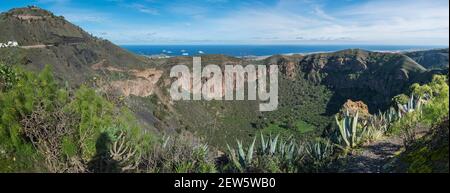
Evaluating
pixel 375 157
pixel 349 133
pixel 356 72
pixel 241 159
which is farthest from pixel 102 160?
pixel 356 72

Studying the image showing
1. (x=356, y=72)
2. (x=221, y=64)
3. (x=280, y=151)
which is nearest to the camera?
(x=280, y=151)

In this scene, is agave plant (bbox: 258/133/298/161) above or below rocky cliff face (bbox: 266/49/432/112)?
above

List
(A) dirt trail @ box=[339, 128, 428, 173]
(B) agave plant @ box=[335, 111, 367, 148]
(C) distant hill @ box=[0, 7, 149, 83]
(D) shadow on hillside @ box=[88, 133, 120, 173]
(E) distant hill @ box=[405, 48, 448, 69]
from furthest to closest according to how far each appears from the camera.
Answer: (E) distant hill @ box=[405, 48, 448, 69]
(C) distant hill @ box=[0, 7, 149, 83]
(B) agave plant @ box=[335, 111, 367, 148]
(A) dirt trail @ box=[339, 128, 428, 173]
(D) shadow on hillside @ box=[88, 133, 120, 173]

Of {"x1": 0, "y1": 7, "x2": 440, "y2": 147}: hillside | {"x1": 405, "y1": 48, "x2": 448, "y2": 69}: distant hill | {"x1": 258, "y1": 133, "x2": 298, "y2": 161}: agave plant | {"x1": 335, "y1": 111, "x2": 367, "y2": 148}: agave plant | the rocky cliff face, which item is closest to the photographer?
{"x1": 258, "y1": 133, "x2": 298, "y2": 161}: agave plant

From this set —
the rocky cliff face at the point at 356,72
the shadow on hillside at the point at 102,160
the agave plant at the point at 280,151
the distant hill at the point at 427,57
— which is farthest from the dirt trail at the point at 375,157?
the distant hill at the point at 427,57

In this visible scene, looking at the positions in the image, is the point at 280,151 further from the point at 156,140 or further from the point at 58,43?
the point at 58,43

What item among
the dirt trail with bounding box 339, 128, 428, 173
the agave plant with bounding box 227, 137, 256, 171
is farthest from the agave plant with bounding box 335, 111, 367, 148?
the agave plant with bounding box 227, 137, 256, 171

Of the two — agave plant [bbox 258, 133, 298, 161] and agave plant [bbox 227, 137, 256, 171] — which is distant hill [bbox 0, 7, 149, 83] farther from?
agave plant [bbox 227, 137, 256, 171]

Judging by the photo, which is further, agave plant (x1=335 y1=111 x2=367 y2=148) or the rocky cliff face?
the rocky cliff face
